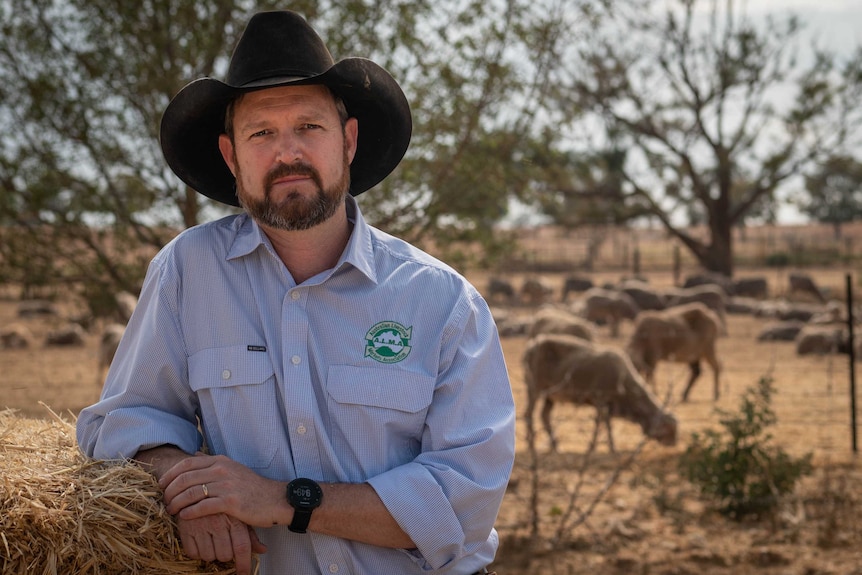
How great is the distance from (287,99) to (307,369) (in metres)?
0.79

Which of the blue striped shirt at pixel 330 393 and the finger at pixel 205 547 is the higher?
the blue striped shirt at pixel 330 393

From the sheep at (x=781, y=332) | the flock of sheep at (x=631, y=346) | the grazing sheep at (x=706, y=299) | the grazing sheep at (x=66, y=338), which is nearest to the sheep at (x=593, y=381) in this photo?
the flock of sheep at (x=631, y=346)

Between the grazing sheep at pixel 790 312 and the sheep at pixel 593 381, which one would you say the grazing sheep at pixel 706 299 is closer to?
the grazing sheep at pixel 790 312

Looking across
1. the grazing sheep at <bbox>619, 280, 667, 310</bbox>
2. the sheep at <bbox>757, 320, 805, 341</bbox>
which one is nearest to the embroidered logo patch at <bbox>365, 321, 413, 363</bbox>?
the sheep at <bbox>757, 320, 805, 341</bbox>

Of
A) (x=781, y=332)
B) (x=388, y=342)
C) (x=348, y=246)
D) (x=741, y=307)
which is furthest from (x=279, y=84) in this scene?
(x=741, y=307)

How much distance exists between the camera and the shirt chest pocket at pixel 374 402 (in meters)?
2.53

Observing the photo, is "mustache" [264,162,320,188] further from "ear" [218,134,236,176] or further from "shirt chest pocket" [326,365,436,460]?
"shirt chest pocket" [326,365,436,460]

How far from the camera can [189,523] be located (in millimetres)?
2256

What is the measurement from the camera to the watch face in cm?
234

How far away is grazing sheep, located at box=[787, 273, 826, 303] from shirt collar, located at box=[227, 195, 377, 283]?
91.3 ft

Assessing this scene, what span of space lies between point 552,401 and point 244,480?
7963 millimetres

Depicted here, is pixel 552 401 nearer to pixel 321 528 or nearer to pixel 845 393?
pixel 845 393

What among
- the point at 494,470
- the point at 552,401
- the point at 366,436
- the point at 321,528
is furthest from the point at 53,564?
the point at 552,401

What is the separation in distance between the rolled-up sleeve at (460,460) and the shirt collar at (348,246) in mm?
331
